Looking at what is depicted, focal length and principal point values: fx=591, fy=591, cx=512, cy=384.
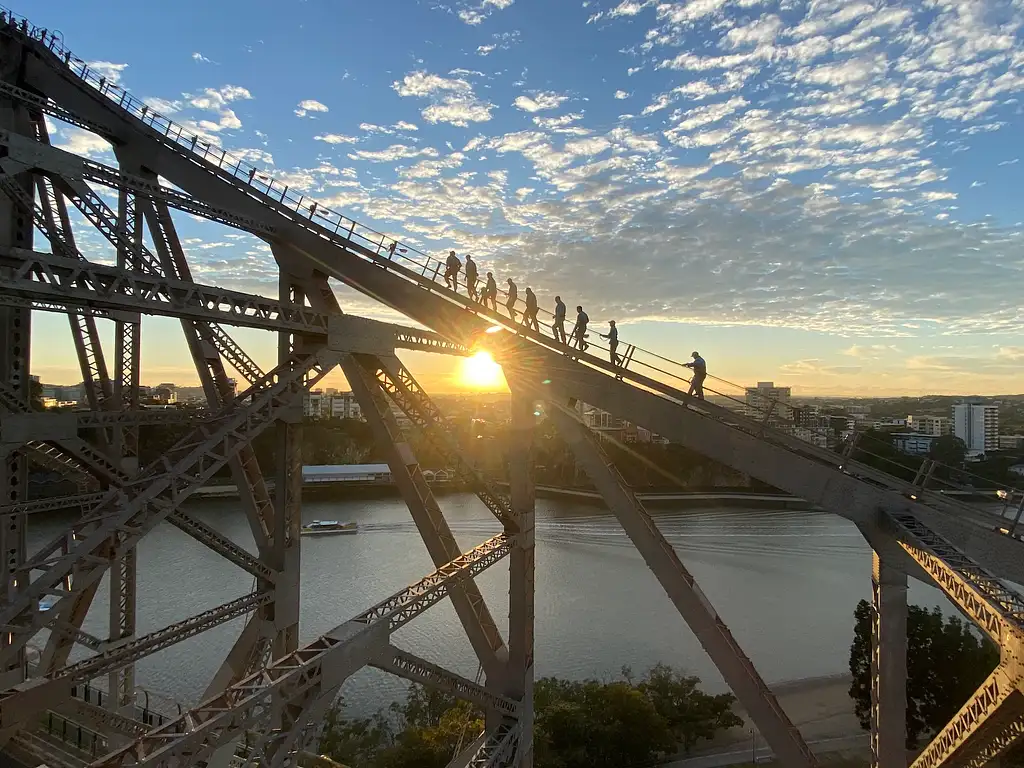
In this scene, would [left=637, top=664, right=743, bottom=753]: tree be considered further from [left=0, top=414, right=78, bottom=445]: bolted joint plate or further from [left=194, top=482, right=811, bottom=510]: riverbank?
[left=194, top=482, right=811, bottom=510]: riverbank

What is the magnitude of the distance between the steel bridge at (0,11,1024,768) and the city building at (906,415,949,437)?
104 metres

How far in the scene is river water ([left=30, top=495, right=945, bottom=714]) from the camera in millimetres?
20547

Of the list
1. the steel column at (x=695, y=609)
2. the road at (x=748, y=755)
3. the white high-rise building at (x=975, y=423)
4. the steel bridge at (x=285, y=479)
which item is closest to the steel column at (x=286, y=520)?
the steel bridge at (x=285, y=479)

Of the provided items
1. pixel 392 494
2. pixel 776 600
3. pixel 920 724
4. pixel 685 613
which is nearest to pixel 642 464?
pixel 392 494

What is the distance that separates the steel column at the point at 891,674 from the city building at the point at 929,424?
104m

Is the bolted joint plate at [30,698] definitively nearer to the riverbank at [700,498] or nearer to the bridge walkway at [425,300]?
the bridge walkway at [425,300]

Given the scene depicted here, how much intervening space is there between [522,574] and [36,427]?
5479mm

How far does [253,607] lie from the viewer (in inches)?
271

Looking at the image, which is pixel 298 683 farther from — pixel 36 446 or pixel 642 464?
pixel 642 464

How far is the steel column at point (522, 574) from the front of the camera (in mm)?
7176

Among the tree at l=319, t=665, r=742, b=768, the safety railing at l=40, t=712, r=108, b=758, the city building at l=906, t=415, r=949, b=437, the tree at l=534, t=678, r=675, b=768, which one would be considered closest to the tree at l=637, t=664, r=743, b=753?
the tree at l=319, t=665, r=742, b=768

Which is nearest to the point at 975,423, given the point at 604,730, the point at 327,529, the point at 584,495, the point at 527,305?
the point at 584,495

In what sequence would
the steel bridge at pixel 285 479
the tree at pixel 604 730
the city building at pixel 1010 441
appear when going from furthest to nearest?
the city building at pixel 1010 441 < the tree at pixel 604 730 < the steel bridge at pixel 285 479

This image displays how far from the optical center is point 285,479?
23.1 ft
